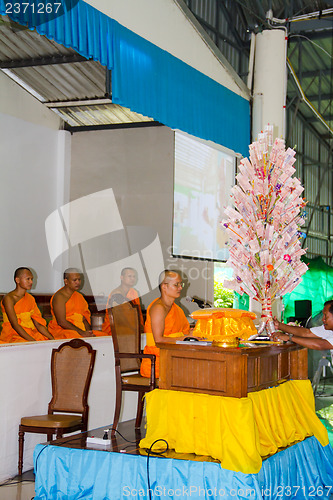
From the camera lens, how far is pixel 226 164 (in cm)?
939

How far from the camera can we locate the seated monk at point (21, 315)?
642cm

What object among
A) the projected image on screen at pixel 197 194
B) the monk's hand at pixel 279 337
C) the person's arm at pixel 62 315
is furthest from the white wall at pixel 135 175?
the monk's hand at pixel 279 337

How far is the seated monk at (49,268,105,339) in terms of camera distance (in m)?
7.11

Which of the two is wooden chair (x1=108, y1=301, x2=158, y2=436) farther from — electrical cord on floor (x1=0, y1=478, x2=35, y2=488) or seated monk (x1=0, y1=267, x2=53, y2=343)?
seated monk (x1=0, y1=267, x2=53, y2=343)

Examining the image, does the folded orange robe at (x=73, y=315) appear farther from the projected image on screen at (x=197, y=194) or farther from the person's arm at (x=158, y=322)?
the person's arm at (x=158, y=322)

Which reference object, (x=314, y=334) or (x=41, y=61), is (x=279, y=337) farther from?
(x=41, y=61)

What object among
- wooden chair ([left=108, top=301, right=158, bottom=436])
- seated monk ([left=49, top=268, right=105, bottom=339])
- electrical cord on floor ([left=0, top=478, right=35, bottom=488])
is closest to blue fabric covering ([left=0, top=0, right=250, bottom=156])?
wooden chair ([left=108, top=301, right=158, bottom=436])

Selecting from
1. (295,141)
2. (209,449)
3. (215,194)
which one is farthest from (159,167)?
(209,449)

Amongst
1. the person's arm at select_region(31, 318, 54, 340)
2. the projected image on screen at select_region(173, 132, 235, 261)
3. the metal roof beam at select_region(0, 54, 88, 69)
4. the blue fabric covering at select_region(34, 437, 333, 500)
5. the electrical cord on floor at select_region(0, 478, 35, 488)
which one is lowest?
the electrical cord on floor at select_region(0, 478, 35, 488)

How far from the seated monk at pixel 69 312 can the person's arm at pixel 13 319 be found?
0.68m

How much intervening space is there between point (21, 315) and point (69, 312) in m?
0.80

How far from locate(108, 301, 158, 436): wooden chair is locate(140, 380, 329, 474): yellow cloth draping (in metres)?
0.86

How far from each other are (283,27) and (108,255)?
170 inches

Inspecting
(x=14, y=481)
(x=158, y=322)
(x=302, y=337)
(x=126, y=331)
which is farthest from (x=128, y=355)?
(x=302, y=337)
